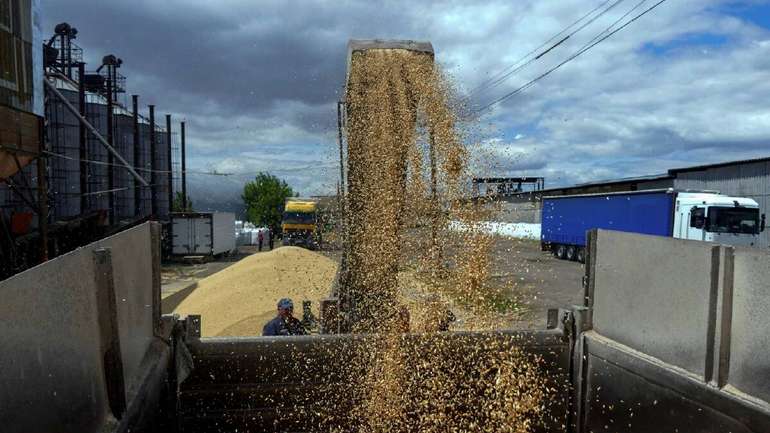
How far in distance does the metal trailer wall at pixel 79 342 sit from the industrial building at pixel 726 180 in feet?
→ 66.5

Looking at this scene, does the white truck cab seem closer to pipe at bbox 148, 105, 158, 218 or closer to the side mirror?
the side mirror

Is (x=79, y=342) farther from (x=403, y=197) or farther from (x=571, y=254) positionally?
(x=571, y=254)

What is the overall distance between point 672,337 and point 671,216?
594 inches

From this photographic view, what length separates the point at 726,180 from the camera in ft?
74.9

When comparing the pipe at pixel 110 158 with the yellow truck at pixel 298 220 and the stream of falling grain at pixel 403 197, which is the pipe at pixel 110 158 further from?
the stream of falling grain at pixel 403 197

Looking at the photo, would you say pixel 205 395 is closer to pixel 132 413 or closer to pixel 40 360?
pixel 132 413

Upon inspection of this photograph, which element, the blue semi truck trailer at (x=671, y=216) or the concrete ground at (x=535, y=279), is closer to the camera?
the concrete ground at (x=535, y=279)

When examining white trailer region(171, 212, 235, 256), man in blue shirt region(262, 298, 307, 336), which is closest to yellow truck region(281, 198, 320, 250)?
white trailer region(171, 212, 235, 256)

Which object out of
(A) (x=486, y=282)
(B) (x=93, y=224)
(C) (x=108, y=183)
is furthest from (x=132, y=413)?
(C) (x=108, y=183)

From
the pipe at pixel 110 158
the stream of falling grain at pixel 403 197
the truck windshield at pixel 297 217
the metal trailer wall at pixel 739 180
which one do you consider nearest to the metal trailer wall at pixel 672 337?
the stream of falling grain at pixel 403 197

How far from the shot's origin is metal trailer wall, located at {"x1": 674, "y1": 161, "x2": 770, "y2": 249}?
21.0m

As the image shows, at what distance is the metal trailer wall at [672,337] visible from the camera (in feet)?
7.05

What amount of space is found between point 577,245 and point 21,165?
1644cm

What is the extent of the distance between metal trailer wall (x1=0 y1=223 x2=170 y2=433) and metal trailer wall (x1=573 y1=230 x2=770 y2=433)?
6.60ft
